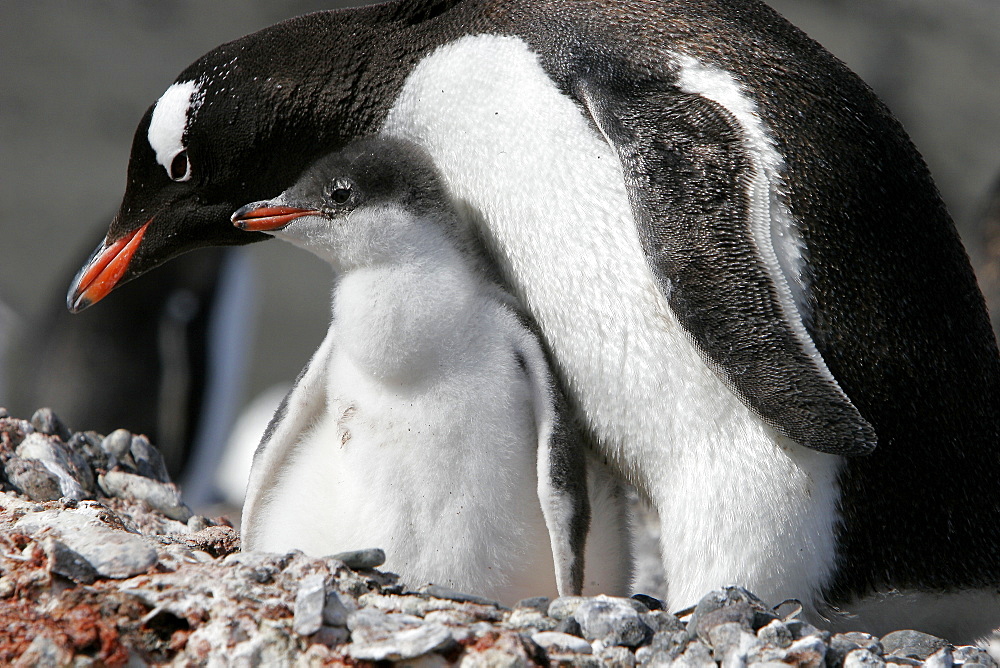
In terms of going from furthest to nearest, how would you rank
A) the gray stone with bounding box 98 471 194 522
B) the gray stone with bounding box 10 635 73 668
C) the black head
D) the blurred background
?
the blurred background → the gray stone with bounding box 98 471 194 522 → the black head → the gray stone with bounding box 10 635 73 668

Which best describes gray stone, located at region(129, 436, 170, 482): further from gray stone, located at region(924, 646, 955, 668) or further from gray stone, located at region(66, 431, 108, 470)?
gray stone, located at region(924, 646, 955, 668)

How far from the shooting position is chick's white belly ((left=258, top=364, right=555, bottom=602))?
4.75ft

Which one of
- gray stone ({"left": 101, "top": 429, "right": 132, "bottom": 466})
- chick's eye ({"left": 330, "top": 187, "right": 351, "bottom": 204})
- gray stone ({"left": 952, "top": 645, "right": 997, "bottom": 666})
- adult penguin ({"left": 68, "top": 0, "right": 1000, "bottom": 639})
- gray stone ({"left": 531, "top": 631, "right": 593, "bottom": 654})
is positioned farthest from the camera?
gray stone ({"left": 101, "top": 429, "right": 132, "bottom": 466})

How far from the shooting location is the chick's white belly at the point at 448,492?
4.75 feet

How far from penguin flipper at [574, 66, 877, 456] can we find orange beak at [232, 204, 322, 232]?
1.46ft

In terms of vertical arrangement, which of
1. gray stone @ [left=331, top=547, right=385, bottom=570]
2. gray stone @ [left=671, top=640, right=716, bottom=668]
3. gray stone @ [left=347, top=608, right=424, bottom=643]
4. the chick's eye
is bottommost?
gray stone @ [left=671, top=640, right=716, bottom=668]

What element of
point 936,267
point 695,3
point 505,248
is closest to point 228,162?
point 505,248

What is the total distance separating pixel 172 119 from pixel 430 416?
2.10 ft

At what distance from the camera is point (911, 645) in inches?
50.6

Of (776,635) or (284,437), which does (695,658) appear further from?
(284,437)

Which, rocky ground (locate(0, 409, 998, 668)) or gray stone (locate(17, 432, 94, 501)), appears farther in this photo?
gray stone (locate(17, 432, 94, 501))

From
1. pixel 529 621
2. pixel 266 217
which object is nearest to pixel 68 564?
pixel 529 621

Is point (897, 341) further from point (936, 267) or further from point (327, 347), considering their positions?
point (327, 347)

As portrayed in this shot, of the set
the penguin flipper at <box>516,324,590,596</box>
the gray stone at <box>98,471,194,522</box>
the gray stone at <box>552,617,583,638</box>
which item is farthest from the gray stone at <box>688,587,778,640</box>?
the gray stone at <box>98,471,194,522</box>
